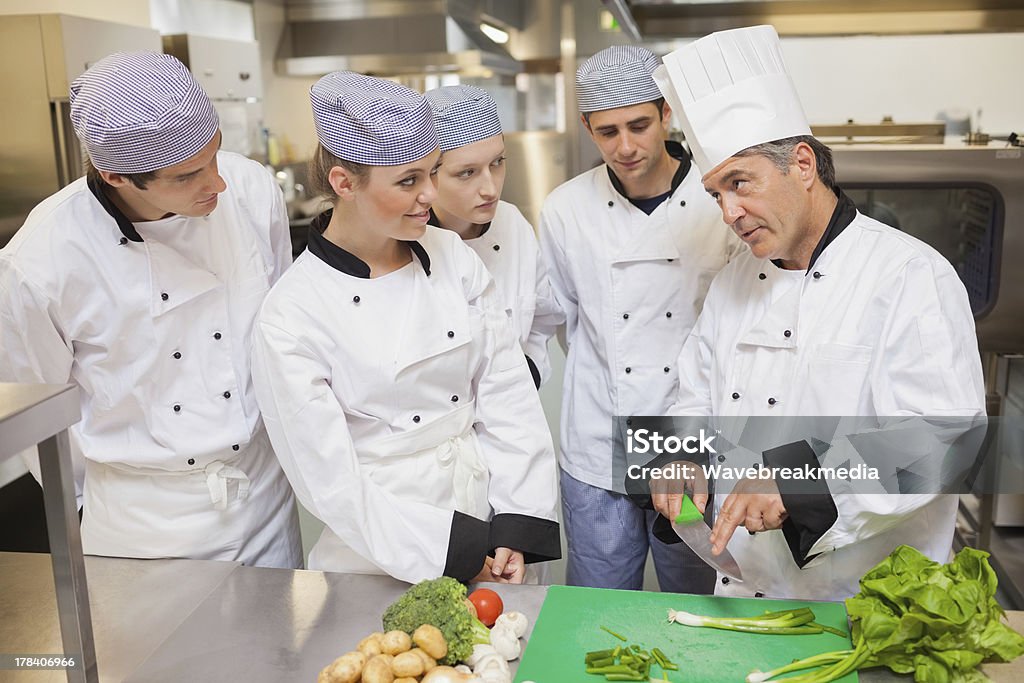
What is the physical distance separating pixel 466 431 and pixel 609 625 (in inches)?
16.8

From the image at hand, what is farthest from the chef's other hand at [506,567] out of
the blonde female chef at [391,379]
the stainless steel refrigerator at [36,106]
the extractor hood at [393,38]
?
the extractor hood at [393,38]

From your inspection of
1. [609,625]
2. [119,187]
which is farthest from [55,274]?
[609,625]

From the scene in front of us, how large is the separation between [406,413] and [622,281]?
25.9 inches

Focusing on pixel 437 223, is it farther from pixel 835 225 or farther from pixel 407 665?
pixel 407 665

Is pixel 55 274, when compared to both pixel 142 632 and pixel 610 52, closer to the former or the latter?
pixel 142 632

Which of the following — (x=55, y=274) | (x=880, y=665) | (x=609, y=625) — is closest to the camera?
(x=880, y=665)

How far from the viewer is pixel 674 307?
192 centimetres

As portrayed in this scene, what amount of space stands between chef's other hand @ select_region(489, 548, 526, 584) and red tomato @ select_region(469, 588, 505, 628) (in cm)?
15

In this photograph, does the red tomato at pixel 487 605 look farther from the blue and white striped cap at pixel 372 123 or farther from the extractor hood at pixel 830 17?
the extractor hood at pixel 830 17

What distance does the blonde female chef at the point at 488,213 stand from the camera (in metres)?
1.73

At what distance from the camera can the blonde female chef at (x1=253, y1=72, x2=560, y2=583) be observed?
4.50 ft

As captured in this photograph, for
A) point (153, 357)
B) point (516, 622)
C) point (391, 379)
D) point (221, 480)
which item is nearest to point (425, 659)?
point (516, 622)

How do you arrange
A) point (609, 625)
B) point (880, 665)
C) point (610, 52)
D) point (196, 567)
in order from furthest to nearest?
point (610, 52) < point (196, 567) < point (609, 625) < point (880, 665)

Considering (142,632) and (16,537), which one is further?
(16,537)
